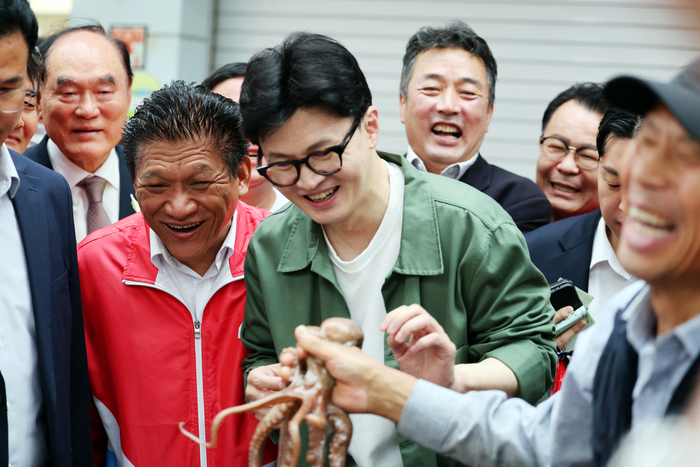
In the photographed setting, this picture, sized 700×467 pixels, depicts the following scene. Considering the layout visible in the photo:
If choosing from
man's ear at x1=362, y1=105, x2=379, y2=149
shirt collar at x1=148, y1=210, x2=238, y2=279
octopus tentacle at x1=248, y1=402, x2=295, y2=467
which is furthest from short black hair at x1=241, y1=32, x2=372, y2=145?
octopus tentacle at x1=248, y1=402, x2=295, y2=467

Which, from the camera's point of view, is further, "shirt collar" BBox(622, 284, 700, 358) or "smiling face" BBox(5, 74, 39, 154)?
"smiling face" BBox(5, 74, 39, 154)

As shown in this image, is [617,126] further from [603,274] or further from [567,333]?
[567,333]

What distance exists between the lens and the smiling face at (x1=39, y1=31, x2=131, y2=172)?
11.3 feet

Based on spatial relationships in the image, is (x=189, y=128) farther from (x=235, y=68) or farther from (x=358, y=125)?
(x=235, y=68)

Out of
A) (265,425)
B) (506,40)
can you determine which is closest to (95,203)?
(265,425)

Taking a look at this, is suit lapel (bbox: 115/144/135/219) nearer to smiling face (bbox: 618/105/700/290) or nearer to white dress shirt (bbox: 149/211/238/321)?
white dress shirt (bbox: 149/211/238/321)

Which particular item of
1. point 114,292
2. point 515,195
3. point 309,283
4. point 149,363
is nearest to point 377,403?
point 309,283

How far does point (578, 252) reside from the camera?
2.85 metres

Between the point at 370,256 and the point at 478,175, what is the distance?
1.64m

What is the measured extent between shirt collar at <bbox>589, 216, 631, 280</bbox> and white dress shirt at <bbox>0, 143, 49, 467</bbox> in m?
2.31

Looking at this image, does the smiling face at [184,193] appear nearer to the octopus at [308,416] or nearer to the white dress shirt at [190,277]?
the white dress shirt at [190,277]

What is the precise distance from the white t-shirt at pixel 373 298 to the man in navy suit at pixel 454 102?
1492 mm

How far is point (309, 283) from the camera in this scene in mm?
2057

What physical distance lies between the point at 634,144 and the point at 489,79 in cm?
243
